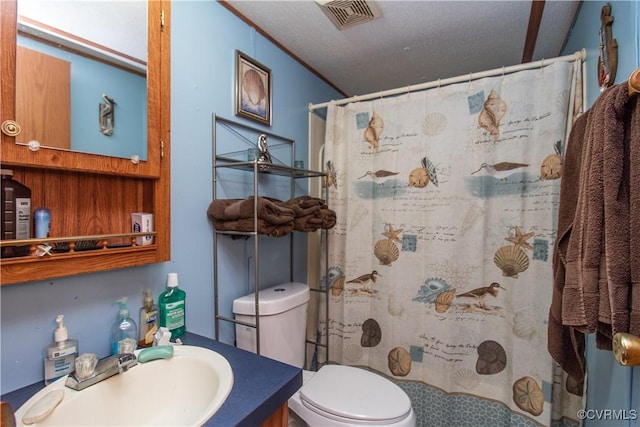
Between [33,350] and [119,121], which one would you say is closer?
[33,350]

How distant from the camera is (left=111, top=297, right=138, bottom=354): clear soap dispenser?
88 centimetres

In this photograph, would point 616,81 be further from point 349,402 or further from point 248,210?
point 349,402

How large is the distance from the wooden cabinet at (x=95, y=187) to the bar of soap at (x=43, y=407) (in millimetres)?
261

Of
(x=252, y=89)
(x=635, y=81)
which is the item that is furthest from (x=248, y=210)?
(x=635, y=81)

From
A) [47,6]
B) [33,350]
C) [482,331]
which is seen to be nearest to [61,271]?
[33,350]

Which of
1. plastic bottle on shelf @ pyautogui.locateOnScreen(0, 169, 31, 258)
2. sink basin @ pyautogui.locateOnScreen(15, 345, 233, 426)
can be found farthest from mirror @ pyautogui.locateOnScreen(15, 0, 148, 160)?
sink basin @ pyautogui.locateOnScreen(15, 345, 233, 426)

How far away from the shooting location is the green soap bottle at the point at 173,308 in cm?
99

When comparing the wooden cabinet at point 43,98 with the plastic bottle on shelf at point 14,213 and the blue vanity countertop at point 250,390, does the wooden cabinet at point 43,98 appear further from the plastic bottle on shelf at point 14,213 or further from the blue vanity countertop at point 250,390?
the blue vanity countertop at point 250,390

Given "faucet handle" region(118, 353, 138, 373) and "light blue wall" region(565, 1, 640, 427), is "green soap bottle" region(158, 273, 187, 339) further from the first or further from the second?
"light blue wall" region(565, 1, 640, 427)

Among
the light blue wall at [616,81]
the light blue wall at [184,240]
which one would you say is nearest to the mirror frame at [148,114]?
the light blue wall at [184,240]

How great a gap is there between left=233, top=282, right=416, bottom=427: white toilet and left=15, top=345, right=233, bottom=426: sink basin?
40 centimetres

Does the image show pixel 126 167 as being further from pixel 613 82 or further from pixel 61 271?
pixel 613 82

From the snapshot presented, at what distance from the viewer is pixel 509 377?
1384 millimetres

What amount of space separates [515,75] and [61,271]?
1854 millimetres
